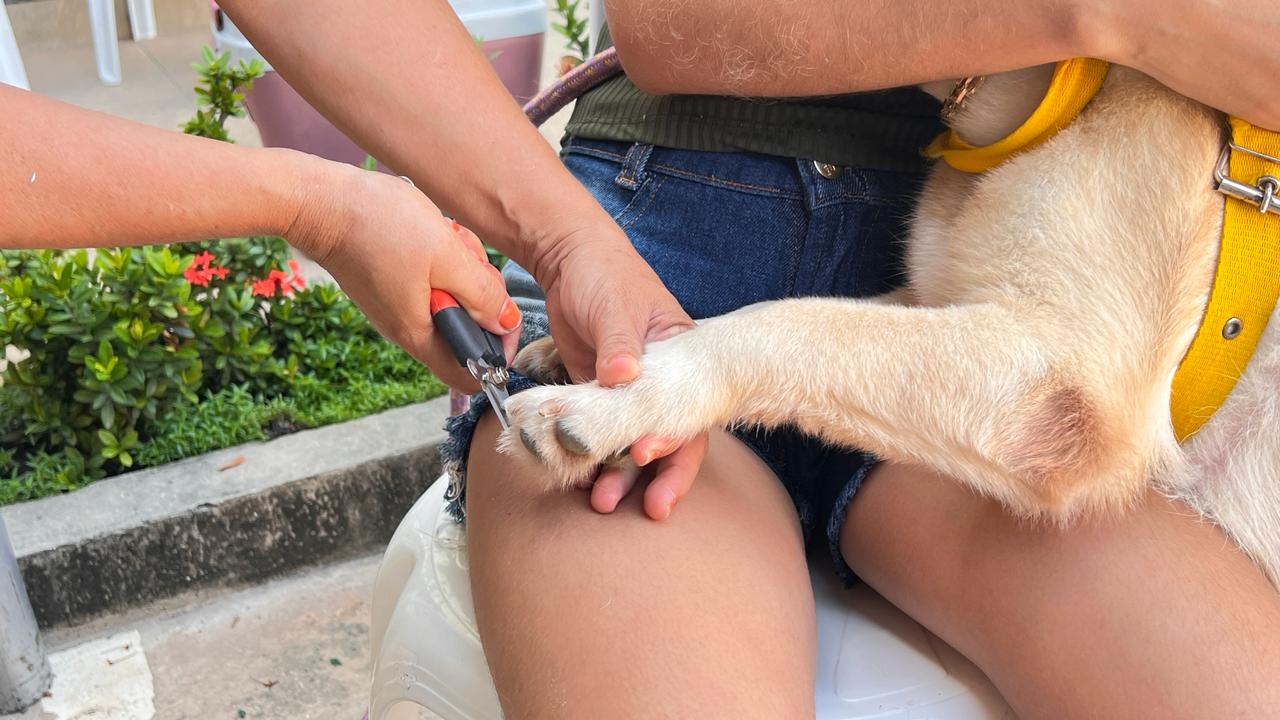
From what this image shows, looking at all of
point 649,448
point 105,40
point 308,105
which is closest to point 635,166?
point 649,448

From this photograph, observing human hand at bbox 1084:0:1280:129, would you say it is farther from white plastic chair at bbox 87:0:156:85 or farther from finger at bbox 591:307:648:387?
white plastic chair at bbox 87:0:156:85

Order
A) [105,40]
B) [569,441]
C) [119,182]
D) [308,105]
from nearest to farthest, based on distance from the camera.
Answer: [119,182] < [569,441] < [308,105] < [105,40]

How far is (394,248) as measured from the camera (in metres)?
1.46

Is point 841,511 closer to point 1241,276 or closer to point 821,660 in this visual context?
point 821,660

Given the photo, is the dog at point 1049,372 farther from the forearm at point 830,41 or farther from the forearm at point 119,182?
the forearm at point 119,182

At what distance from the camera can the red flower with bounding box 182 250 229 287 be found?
3.08 m

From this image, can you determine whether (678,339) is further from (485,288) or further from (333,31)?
(333,31)

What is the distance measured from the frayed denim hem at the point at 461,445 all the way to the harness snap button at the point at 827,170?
521mm

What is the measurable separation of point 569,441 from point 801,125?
0.61 meters

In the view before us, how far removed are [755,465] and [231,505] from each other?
1767mm

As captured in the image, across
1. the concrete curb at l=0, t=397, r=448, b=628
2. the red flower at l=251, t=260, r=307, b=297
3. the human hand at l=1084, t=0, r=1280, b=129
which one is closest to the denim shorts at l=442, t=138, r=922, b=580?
the human hand at l=1084, t=0, r=1280, b=129

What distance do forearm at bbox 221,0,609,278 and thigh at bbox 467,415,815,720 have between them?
41cm

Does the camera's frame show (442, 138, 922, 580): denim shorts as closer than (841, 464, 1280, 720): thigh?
No

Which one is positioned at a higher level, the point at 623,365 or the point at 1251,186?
the point at 1251,186
